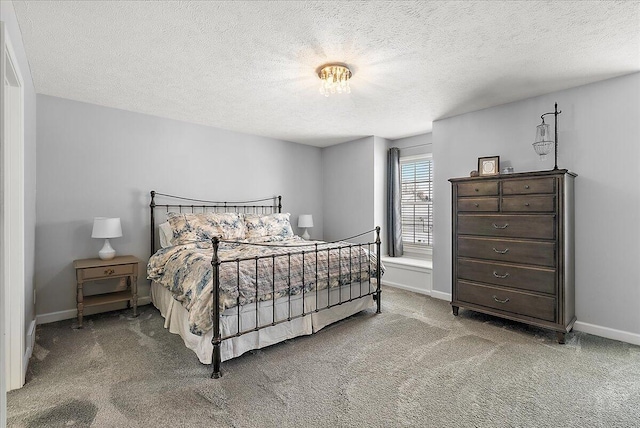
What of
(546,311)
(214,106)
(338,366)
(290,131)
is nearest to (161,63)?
(214,106)

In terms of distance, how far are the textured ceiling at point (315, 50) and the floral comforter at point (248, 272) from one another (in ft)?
5.23

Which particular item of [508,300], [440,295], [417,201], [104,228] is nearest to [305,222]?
[417,201]

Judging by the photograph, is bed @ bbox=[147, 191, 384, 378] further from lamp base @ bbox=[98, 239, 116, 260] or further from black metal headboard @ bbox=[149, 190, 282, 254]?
lamp base @ bbox=[98, 239, 116, 260]

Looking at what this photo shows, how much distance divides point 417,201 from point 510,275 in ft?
7.65

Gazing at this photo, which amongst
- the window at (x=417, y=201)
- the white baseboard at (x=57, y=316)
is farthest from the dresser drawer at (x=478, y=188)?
the white baseboard at (x=57, y=316)

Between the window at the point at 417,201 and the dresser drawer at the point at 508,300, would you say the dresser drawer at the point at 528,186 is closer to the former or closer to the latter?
the dresser drawer at the point at 508,300

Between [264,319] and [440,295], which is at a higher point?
[264,319]

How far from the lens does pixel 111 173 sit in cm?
392

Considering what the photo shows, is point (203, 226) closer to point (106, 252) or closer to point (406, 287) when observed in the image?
point (106, 252)

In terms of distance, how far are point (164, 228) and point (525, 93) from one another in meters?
4.40

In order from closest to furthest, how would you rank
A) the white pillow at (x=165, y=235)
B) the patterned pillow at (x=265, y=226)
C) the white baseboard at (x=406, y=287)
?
1. the white pillow at (x=165, y=235)
2. the patterned pillow at (x=265, y=226)
3. the white baseboard at (x=406, y=287)

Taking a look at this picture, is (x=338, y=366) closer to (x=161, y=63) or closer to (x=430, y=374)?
(x=430, y=374)

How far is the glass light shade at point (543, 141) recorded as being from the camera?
3291mm

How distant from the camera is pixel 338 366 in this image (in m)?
2.55
